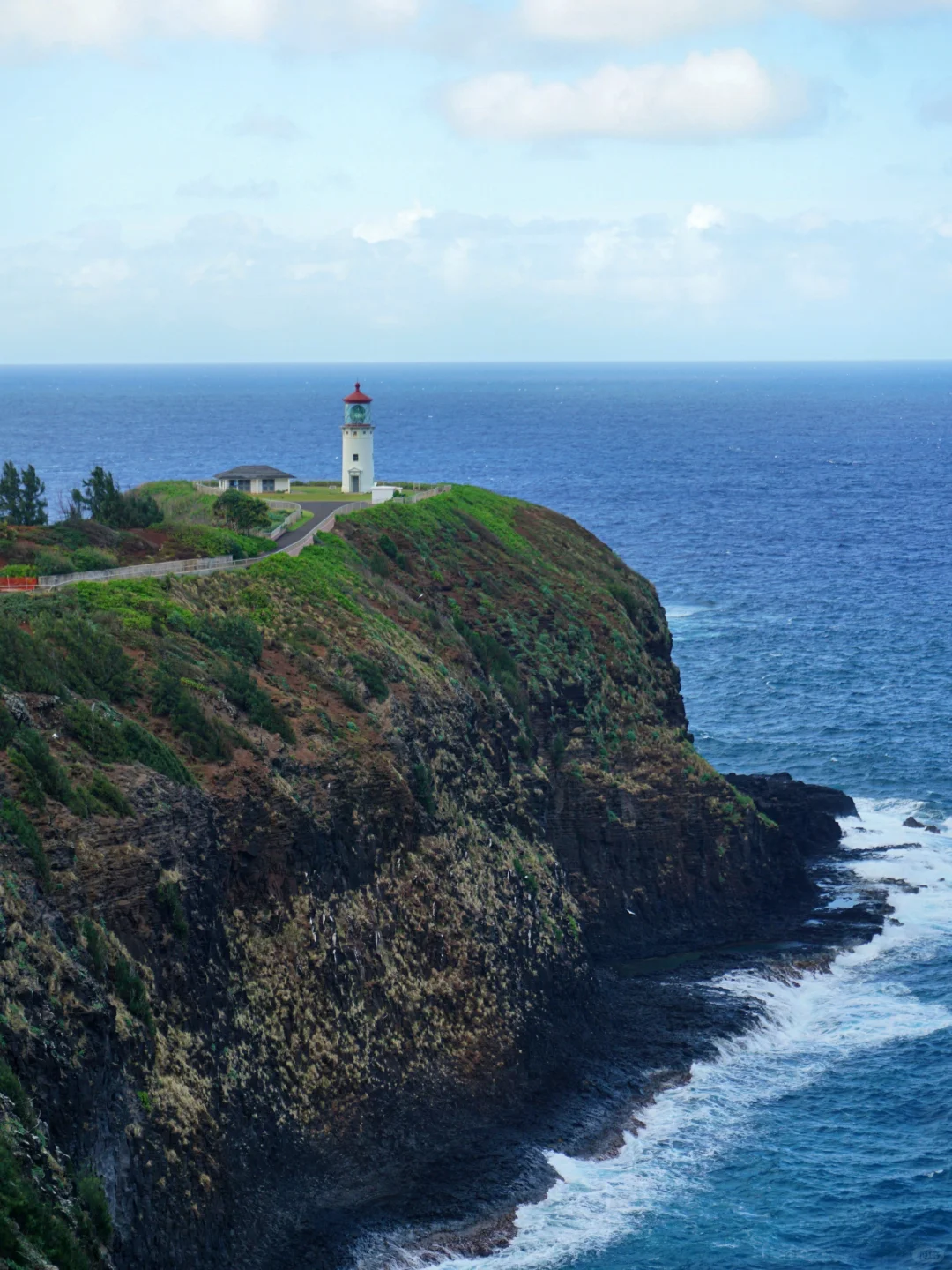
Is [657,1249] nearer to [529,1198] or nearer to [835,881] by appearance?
[529,1198]

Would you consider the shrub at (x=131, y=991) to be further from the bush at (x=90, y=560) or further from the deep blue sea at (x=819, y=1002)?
the bush at (x=90, y=560)

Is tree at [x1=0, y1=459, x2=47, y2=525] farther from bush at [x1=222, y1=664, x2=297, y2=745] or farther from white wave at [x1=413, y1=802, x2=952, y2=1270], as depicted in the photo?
white wave at [x1=413, y1=802, x2=952, y2=1270]

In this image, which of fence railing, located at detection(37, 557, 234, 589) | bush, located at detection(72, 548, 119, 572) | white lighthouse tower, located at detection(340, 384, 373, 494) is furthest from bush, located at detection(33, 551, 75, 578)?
white lighthouse tower, located at detection(340, 384, 373, 494)

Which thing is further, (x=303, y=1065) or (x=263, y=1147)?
(x=303, y=1065)

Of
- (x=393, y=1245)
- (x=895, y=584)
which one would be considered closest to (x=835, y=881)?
(x=393, y=1245)

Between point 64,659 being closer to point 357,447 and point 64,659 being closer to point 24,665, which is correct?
point 24,665

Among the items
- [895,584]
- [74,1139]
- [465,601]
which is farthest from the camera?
[895,584]
